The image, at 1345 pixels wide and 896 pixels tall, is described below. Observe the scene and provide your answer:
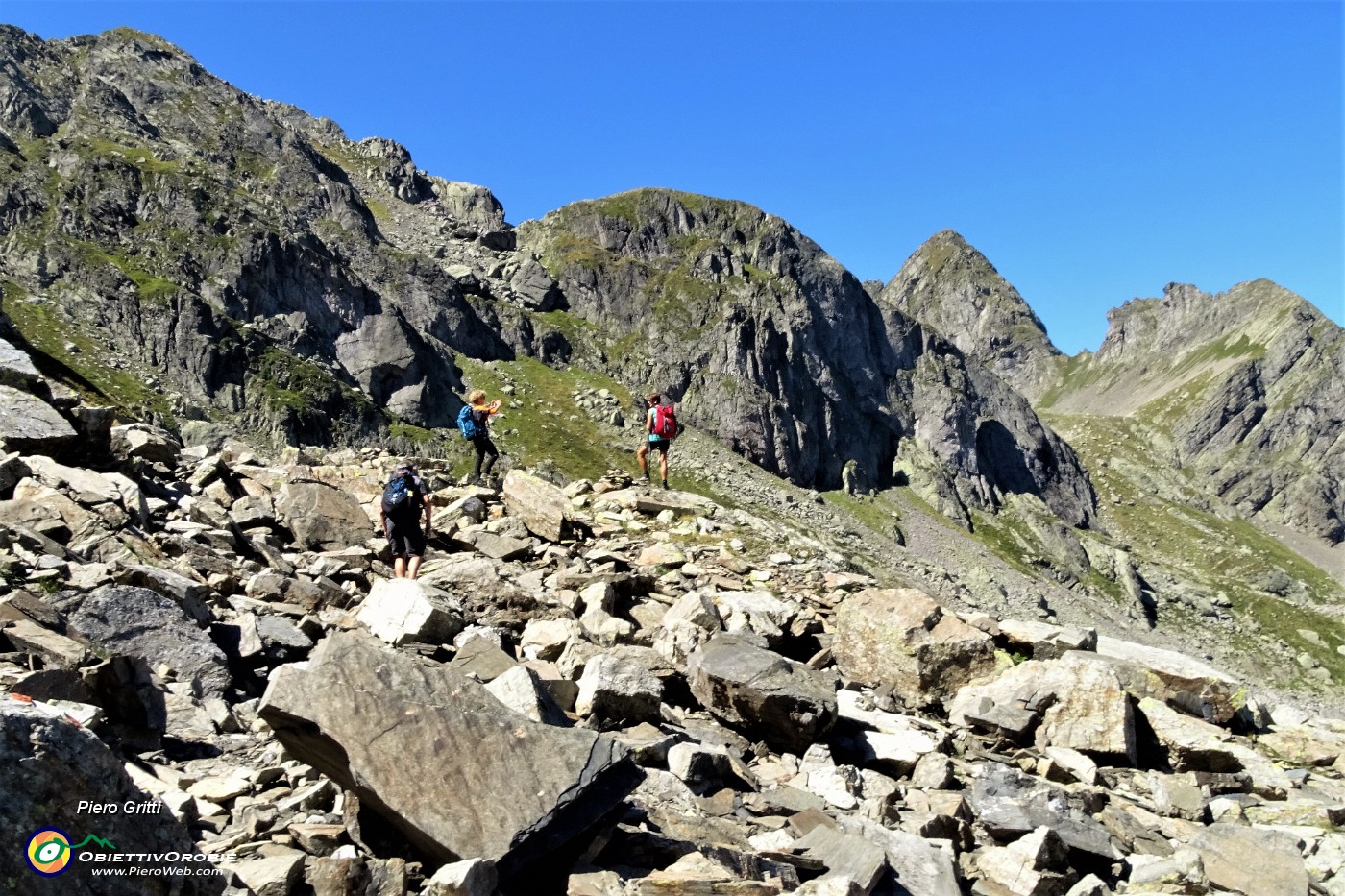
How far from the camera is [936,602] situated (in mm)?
15188

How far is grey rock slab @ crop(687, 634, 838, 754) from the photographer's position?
1096 centimetres

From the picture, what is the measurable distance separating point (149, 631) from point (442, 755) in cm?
571

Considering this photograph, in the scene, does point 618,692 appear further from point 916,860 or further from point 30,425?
point 30,425

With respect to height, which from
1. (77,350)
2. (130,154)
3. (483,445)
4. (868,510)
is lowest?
(483,445)

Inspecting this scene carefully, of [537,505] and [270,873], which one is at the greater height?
[537,505]

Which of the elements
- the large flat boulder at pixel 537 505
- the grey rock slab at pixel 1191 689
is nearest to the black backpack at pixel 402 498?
the large flat boulder at pixel 537 505

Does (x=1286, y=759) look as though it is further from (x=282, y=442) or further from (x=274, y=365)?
(x=274, y=365)

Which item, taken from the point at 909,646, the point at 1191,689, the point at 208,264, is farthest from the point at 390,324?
the point at 1191,689

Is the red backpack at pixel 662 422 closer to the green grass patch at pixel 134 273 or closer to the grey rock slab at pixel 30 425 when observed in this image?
the grey rock slab at pixel 30 425

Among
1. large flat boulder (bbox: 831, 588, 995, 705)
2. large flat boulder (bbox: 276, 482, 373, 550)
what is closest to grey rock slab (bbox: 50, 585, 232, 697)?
large flat boulder (bbox: 276, 482, 373, 550)

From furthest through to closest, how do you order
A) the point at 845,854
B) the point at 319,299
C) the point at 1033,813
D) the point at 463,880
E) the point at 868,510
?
1. the point at 868,510
2. the point at 319,299
3. the point at 1033,813
4. the point at 845,854
5. the point at 463,880

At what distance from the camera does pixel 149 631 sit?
32.3 feet

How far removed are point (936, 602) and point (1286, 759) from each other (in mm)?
6153
